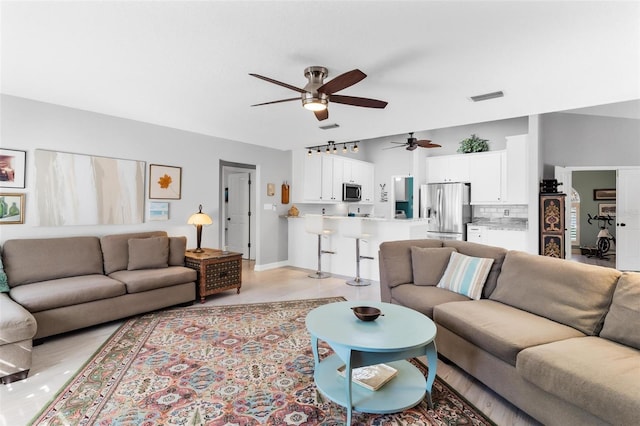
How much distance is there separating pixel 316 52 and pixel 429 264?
7.41ft

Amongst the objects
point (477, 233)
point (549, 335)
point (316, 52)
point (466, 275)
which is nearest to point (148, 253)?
point (316, 52)

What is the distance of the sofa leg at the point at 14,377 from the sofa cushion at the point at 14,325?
8cm

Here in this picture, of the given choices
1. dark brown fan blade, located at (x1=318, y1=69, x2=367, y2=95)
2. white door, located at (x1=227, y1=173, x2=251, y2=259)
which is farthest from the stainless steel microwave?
dark brown fan blade, located at (x1=318, y1=69, x2=367, y2=95)

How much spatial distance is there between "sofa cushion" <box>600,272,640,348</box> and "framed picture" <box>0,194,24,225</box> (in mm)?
5326

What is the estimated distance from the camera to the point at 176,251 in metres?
4.30

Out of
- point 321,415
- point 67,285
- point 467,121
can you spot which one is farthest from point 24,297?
point 467,121

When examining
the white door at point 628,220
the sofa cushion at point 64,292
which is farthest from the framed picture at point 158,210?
the white door at point 628,220

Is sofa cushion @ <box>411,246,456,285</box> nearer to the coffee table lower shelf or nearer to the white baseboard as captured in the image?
the coffee table lower shelf

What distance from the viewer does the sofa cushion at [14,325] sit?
7.44 ft

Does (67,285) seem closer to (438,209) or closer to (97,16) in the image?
(97,16)

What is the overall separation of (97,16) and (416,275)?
3322 millimetres

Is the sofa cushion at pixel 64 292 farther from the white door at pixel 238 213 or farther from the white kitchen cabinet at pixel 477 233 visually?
the white kitchen cabinet at pixel 477 233

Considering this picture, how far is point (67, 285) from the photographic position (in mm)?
3121

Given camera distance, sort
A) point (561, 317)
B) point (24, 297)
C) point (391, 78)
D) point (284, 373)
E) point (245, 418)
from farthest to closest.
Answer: point (391, 78) → point (24, 297) → point (284, 373) → point (561, 317) → point (245, 418)
